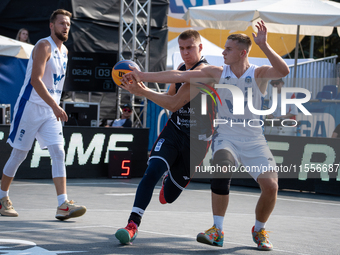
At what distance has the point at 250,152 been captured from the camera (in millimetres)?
4688

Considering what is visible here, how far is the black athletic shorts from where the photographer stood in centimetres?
479

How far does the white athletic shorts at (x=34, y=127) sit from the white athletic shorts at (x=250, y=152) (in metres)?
1.96

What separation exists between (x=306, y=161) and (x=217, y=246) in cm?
573

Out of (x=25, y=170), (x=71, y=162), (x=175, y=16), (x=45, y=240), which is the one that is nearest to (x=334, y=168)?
(x=71, y=162)

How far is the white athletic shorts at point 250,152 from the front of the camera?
15.2 ft

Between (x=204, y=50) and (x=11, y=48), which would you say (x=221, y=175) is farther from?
(x=204, y=50)

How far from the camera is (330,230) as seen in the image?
6023mm

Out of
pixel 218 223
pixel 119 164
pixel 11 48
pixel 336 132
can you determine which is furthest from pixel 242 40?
pixel 11 48

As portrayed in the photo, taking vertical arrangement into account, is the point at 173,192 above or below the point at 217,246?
above

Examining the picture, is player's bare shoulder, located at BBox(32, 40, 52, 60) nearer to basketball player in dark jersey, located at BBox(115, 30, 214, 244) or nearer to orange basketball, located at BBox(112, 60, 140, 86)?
orange basketball, located at BBox(112, 60, 140, 86)

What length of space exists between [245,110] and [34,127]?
241 cm

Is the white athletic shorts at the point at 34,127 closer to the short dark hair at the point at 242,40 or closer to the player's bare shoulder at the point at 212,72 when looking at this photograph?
the player's bare shoulder at the point at 212,72

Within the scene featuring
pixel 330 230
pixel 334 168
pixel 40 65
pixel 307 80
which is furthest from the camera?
pixel 307 80

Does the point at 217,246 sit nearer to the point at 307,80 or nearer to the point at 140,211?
the point at 140,211
